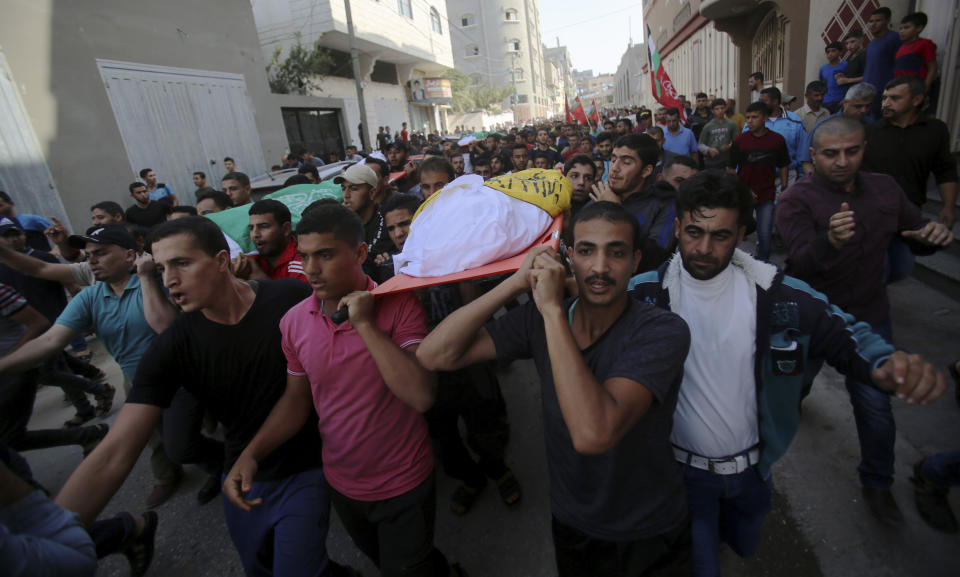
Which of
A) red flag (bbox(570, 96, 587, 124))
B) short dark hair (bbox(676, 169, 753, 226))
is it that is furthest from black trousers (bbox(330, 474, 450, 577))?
red flag (bbox(570, 96, 587, 124))

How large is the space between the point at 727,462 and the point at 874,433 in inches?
45.4

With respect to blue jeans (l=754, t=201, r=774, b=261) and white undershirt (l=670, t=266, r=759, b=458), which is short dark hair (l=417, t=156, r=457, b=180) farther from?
blue jeans (l=754, t=201, r=774, b=261)

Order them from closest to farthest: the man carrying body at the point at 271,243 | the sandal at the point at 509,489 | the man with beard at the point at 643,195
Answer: the man with beard at the point at 643,195 < the sandal at the point at 509,489 < the man carrying body at the point at 271,243

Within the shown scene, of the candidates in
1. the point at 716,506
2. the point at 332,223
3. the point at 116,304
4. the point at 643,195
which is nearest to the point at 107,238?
the point at 116,304

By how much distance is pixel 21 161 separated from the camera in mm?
7125

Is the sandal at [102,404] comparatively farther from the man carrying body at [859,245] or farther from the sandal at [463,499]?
the man carrying body at [859,245]

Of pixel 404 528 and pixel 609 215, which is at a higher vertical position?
pixel 609 215

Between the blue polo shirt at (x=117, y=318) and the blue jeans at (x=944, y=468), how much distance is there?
428 centimetres

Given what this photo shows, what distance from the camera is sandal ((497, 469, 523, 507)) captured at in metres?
2.72

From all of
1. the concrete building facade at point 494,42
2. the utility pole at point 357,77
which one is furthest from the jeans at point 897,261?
the concrete building facade at point 494,42

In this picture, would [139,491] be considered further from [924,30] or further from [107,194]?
[924,30]

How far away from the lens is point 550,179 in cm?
264

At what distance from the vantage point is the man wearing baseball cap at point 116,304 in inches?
101

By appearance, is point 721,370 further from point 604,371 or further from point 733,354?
point 604,371
